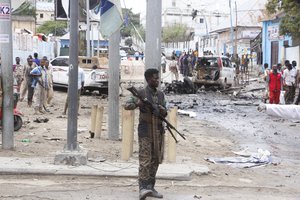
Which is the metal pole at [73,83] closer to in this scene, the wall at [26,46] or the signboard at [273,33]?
the wall at [26,46]

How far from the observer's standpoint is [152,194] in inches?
269

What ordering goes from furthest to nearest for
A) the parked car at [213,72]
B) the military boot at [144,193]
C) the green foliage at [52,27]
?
1. the green foliage at [52,27]
2. the parked car at [213,72]
3. the military boot at [144,193]

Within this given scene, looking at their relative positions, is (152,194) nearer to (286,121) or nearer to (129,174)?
(129,174)

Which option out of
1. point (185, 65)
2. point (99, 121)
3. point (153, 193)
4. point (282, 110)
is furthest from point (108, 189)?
point (185, 65)

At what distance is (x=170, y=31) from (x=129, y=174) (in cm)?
8848

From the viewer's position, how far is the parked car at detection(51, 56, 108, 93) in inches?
931

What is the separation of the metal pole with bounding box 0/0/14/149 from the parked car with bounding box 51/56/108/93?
549 inches

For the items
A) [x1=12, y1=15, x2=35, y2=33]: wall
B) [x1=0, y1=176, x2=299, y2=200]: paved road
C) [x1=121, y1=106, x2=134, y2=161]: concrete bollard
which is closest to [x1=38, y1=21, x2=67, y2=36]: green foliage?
[x1=12, y1=15, x2=35, y2=33]: wall

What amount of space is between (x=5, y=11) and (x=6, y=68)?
998 mm

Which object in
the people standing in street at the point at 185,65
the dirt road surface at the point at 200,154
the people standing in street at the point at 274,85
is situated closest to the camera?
the dirt road surface at the point at 200,154

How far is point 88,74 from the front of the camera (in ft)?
77.7

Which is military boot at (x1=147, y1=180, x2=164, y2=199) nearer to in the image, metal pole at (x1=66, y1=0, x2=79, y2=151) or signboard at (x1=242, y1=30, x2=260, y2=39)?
metal pole at (x1=66, y1=0, x2=79, y2=151)

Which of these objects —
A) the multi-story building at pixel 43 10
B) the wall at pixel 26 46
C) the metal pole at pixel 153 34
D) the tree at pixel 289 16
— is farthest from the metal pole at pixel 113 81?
the multi-story building at pixel 43 10

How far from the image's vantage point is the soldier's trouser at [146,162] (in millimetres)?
6750
